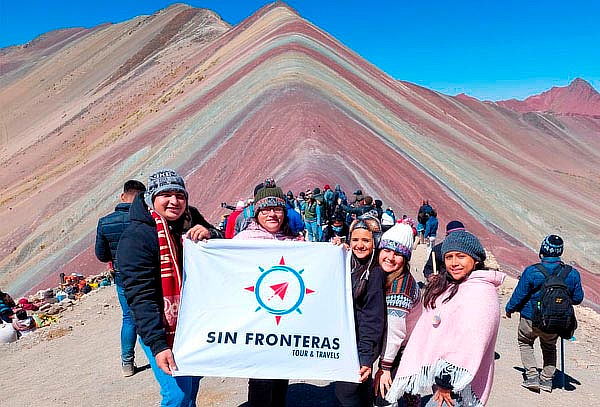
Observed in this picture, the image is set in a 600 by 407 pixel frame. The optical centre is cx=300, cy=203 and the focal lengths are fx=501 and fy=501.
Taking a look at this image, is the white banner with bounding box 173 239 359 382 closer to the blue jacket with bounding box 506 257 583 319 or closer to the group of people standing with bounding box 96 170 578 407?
the group of people standing with bounding box 96 170 578 407

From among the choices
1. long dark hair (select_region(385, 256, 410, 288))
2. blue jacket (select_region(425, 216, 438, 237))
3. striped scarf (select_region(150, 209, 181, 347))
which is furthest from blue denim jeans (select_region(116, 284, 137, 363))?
blue jacket (select_region(425, 216, 438, 237))

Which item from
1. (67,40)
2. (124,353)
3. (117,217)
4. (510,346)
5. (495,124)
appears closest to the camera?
(117,217)

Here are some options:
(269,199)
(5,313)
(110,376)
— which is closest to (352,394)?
(269,199)

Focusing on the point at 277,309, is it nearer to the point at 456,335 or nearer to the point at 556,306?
the point at 456,335

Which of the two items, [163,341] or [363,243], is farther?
[363,243]

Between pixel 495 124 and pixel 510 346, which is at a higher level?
pixel 495 124

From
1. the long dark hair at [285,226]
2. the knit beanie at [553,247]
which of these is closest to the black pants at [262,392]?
the long dark hair at [285,226]

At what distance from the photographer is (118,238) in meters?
4.35

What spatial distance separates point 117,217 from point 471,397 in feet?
10.4

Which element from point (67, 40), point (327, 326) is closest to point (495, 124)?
point (327, 326)

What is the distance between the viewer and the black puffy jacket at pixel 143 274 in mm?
2734

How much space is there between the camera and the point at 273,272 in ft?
10.6

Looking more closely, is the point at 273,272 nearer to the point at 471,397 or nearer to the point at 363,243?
the point at 363,243

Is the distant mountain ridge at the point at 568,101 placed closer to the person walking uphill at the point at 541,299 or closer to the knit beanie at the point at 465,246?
the person walking uphill at the point at 541,299
